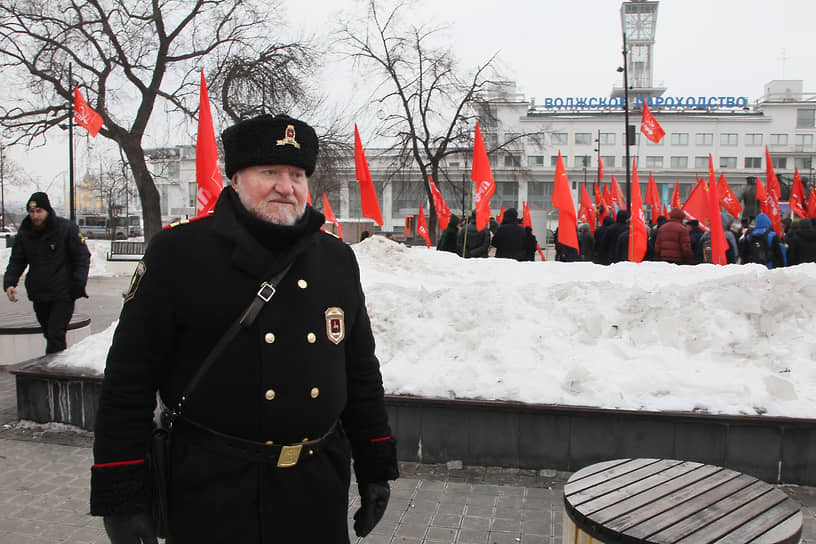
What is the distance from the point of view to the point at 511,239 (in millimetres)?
14156

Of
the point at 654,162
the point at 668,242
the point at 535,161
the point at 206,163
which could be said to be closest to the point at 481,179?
the point at 668,242

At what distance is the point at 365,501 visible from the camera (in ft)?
7.82

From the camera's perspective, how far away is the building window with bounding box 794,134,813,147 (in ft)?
280

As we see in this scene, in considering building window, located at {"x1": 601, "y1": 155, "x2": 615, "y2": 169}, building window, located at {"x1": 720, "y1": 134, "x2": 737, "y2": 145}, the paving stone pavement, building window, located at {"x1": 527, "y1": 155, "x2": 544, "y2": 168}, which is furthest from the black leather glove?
building window, located at {"x1": 720, "y1": 134, "x2": 737, "y2": 145}

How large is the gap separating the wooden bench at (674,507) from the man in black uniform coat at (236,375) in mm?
1082

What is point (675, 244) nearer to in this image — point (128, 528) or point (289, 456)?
point (289, 456)

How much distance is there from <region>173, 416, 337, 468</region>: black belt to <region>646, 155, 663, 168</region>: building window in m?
89.6

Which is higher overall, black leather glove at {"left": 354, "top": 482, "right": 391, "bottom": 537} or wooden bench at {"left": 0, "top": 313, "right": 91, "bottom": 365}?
black leather glove at {"left": 354, "top": 482, "right": 391, "bottom": 537}

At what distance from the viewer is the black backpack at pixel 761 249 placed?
47.7 feet

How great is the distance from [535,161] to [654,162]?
599 inches

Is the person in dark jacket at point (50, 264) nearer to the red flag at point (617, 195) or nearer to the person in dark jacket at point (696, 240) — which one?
the person in dark jacket at point (696, 240)

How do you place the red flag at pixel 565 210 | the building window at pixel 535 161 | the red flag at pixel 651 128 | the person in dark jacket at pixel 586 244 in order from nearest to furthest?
the red flag at pixel 565 210 → the red flag at pixel 651 128 → the person in dark jacket at pixel 586 244 → the building window at pixel 535 161

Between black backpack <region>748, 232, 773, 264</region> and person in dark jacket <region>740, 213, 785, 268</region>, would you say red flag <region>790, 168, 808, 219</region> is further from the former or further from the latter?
black backpack <region>748, 232, 773, 264</region>

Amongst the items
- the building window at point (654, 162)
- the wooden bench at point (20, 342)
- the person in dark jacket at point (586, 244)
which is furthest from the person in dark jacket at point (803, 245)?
the building window at point (654, 162)
